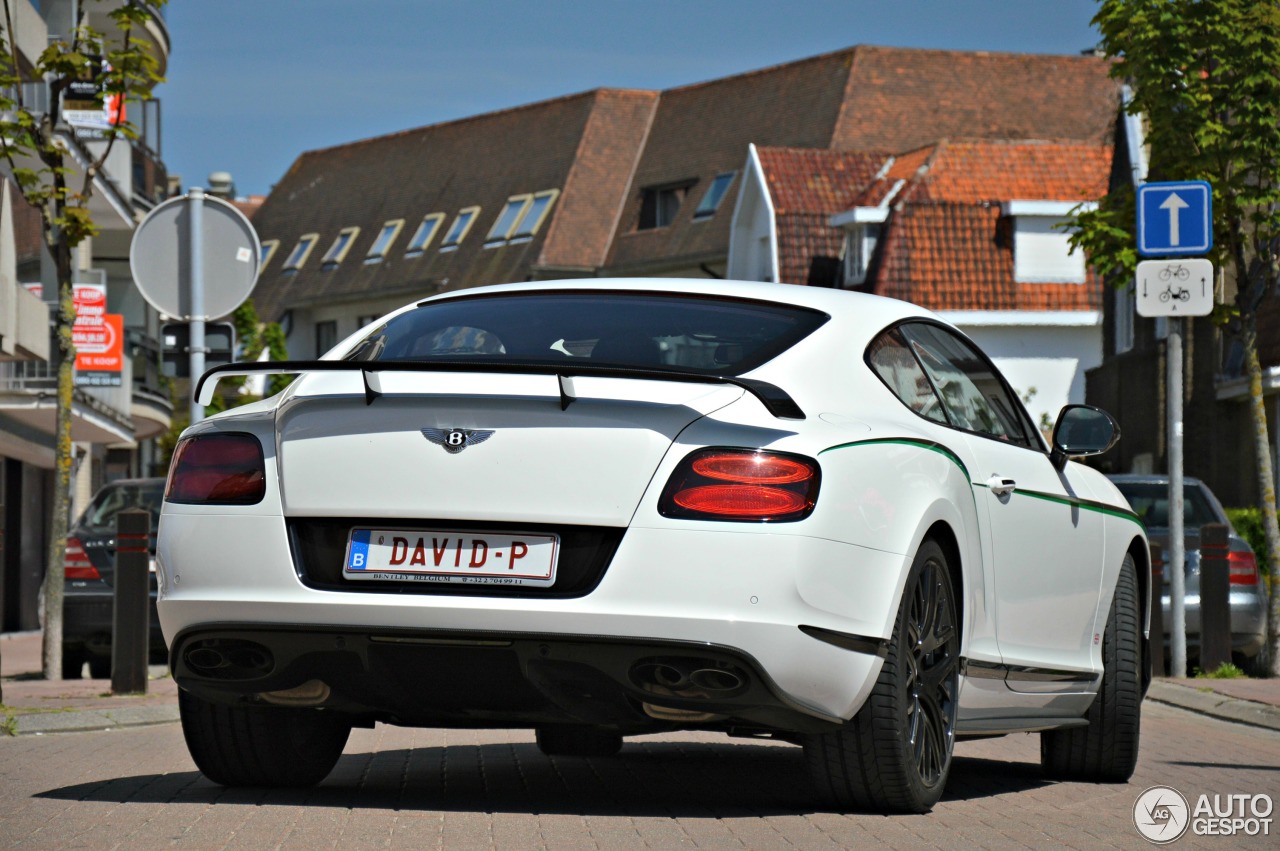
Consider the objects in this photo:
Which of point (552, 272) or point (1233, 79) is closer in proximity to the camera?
point (1233, 79)

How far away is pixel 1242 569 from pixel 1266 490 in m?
0.60

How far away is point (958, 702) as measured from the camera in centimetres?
675

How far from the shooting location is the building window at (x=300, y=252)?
249 ft

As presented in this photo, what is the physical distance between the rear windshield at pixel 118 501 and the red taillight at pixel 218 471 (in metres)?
11.5

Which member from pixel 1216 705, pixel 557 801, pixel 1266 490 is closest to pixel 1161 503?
pixel 1266 490

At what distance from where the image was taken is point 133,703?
12.6 meters

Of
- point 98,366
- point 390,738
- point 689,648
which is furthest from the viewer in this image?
point 98,366

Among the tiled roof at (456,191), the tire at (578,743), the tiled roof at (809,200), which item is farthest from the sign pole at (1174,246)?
the tiled roof at (456,191)

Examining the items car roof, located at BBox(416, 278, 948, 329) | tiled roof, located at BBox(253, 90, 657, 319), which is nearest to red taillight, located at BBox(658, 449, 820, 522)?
car roof, located at BBox(416, 278, 948, 329)

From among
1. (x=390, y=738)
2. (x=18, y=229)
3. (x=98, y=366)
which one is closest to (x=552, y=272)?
(x=18, y=229)

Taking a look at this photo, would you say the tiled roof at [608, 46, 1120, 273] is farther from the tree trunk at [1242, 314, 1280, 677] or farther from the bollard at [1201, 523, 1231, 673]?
the bollard at [1201, 523, 1231, 673]

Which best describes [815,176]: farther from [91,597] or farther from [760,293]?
[760,293]

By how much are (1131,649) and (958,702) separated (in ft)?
5.42

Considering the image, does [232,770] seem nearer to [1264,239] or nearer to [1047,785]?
[1047,785]
